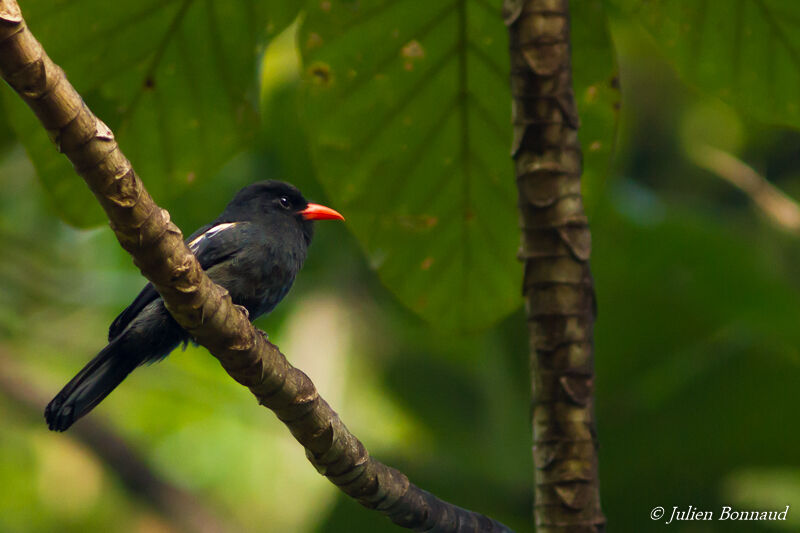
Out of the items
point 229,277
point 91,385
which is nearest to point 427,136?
point 229,277

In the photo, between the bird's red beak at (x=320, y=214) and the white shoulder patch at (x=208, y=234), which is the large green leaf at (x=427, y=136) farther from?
the bird's red beak at (x=320, y=214)

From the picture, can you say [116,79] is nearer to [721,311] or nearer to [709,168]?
[721,311]

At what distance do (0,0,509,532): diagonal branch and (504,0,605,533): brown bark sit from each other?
250mm

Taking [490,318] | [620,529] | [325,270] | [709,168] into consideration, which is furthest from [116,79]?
[709,168]

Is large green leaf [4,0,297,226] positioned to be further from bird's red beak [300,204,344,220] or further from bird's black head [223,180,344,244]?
bird's red beak [300,204,344,220]

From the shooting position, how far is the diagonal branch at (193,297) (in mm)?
1280

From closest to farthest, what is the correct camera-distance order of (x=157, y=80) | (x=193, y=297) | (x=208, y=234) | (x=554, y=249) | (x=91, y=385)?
1. (x=193, y=297)
2. (x=554, y=249)
3. (x=91, y=385)
4. (x=157, y=80)
5. (x=208, y=234)

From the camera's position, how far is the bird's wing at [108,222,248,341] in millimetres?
2727

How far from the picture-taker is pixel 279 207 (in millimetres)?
3402

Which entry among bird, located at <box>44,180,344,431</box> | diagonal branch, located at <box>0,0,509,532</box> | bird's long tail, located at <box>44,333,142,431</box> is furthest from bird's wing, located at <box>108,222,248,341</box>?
diagonal branch, located at <box>0,0,509,532</box>

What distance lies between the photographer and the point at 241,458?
24.6ft

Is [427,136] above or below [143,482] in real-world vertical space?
above

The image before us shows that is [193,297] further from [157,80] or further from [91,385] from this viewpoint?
[157,80]

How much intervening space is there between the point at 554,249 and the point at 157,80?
1.23 meters
